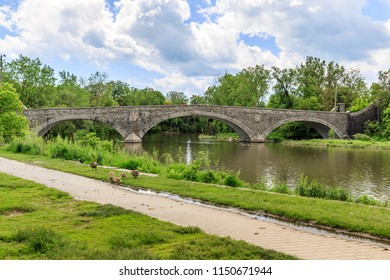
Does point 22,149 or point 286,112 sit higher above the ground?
point 286,112

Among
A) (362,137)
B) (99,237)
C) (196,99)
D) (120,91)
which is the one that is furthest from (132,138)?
(196,99)

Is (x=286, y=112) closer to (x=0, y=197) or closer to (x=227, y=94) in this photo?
(x=227, y=94)

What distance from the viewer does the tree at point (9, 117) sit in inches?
852

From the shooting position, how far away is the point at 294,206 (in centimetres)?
741

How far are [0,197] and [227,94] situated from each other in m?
55.8

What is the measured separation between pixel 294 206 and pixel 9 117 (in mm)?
19138

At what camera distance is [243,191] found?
9.16 metres

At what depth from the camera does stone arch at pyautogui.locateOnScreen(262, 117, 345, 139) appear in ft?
148

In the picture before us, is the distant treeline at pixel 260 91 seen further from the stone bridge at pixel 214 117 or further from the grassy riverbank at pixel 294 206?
the grassy riverbank at pixel 294 206

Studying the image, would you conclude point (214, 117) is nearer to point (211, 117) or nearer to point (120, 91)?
point (211, 117)

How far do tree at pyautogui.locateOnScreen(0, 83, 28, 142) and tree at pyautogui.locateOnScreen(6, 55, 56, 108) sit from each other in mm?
22951
